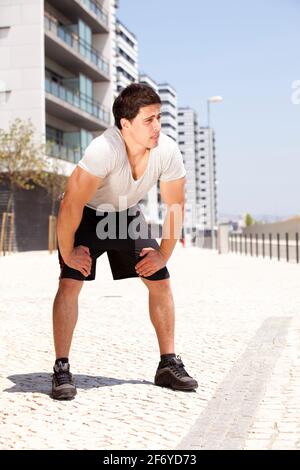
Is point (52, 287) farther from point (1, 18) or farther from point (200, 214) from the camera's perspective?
point (200, 214)

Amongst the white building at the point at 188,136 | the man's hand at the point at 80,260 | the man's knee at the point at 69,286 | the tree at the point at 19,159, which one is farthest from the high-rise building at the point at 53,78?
the white building at the point at 188,136

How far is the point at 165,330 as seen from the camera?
14.1ft

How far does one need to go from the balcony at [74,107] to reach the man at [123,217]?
31.8 metres

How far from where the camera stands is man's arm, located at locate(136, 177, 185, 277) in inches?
161

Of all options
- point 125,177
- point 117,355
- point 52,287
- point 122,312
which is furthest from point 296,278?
point 125,177

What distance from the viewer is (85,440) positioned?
315 cm

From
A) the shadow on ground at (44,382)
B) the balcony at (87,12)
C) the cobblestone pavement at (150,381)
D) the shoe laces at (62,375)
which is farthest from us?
the balcony at (87,12)

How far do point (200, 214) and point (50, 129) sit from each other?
429 ft

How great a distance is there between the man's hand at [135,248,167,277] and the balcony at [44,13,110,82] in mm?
32833

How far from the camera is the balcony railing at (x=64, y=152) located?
117 feet

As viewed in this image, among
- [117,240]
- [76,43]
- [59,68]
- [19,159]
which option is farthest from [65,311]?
[59,68]

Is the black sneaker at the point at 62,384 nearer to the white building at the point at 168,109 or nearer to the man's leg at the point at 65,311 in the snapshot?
the man's leg at the point at 65,311

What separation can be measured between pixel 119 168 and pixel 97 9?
138ft

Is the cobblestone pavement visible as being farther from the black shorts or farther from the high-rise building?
the high-rise building
